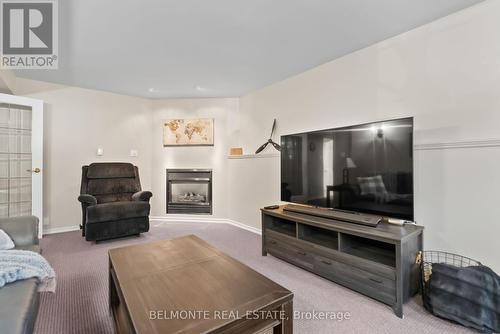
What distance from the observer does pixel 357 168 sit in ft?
7.15

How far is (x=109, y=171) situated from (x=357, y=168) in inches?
138

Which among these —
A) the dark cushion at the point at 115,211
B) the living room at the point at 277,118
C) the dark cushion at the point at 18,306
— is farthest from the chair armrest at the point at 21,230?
the dark cushion at the point at 115,211

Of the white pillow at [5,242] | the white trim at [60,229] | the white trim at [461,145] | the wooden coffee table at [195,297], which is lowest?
the white trim at [60,229]

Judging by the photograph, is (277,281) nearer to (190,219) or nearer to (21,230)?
(21,230)

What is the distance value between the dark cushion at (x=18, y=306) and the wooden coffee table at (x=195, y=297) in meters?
0.35

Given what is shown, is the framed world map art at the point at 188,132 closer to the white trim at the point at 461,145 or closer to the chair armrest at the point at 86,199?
the chair armrest at the point at 86,199

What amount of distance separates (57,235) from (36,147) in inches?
51.7

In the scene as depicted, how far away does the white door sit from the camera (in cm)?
323

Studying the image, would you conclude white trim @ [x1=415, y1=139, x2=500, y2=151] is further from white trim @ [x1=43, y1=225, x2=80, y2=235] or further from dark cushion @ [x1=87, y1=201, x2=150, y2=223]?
white trim @ [x1=43, y1=225, x2=80, y2=235]

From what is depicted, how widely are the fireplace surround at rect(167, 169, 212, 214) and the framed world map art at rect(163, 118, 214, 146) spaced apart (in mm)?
529

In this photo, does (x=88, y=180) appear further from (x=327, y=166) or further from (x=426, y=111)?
(x=426, y=111)

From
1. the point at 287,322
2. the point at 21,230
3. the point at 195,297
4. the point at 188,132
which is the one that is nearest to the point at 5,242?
the point at 21,230

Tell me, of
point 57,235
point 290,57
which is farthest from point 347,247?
point 57,235

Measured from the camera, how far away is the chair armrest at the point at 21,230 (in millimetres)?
1703
